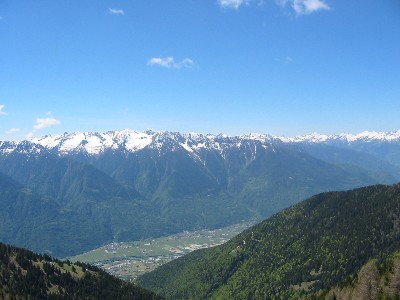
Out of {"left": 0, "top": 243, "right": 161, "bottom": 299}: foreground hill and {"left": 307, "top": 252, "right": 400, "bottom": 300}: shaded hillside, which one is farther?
{"left": 0, "top": 243, "right": 161, "bottom": 299}: foreground hill

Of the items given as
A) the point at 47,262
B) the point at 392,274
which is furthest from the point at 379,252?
the point at 47,262

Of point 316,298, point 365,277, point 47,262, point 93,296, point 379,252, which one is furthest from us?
point 379,252

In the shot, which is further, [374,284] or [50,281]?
[50,281]

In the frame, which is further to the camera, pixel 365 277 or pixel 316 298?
pixel 316 298

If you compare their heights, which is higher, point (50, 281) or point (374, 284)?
point (374, 284)

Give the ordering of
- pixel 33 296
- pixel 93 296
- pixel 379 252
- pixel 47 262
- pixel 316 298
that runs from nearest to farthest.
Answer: pixel 316 298
pixel 33 296
pixel 93 296
pixel 47 262
pixel 379 252

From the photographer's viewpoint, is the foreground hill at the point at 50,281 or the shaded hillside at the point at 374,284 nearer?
the shaded hillside at the point at 374,284

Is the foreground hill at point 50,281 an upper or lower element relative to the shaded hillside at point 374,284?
lower

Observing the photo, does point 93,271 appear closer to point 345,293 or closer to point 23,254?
point 23,254
